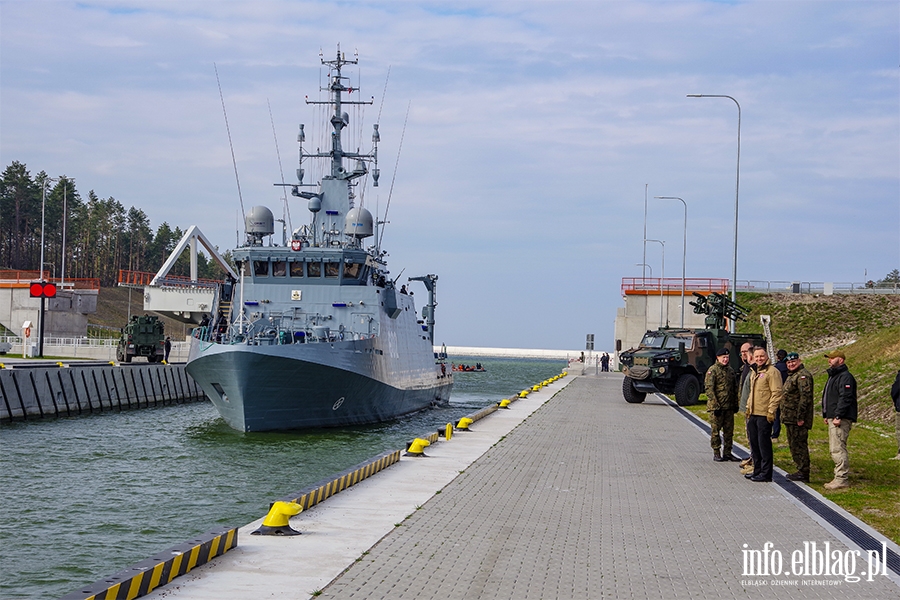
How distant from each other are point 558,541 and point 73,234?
115191 mm

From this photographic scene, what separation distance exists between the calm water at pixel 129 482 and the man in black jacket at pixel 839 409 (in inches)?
324

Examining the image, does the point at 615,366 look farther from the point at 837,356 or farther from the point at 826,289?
the point at 837,356

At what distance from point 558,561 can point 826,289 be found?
73041mm

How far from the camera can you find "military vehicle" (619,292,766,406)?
1235 inches

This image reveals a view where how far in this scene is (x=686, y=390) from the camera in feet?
103

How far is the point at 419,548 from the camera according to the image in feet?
29.2

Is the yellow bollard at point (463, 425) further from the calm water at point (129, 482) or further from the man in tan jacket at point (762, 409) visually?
the man in tan jacket at point (762, 409)

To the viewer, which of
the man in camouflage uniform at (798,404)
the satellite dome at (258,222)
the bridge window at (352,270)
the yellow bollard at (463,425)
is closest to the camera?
the man in camouflage uniform at (798,404)

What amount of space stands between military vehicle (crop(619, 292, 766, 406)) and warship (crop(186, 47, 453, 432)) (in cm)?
803

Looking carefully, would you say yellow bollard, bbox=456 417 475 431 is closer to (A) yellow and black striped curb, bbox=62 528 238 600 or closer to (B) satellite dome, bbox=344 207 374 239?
(B) satellite dome, bbox=344 207 374 239

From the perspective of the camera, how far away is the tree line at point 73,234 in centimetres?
10688

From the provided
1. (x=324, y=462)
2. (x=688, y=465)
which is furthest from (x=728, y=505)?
(x=324, y=462)

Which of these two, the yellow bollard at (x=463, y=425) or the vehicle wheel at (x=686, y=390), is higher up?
the vehicle wheel at (x=686, y=390)

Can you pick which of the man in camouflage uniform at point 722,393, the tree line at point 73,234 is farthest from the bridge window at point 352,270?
the tree line at point 73,234
